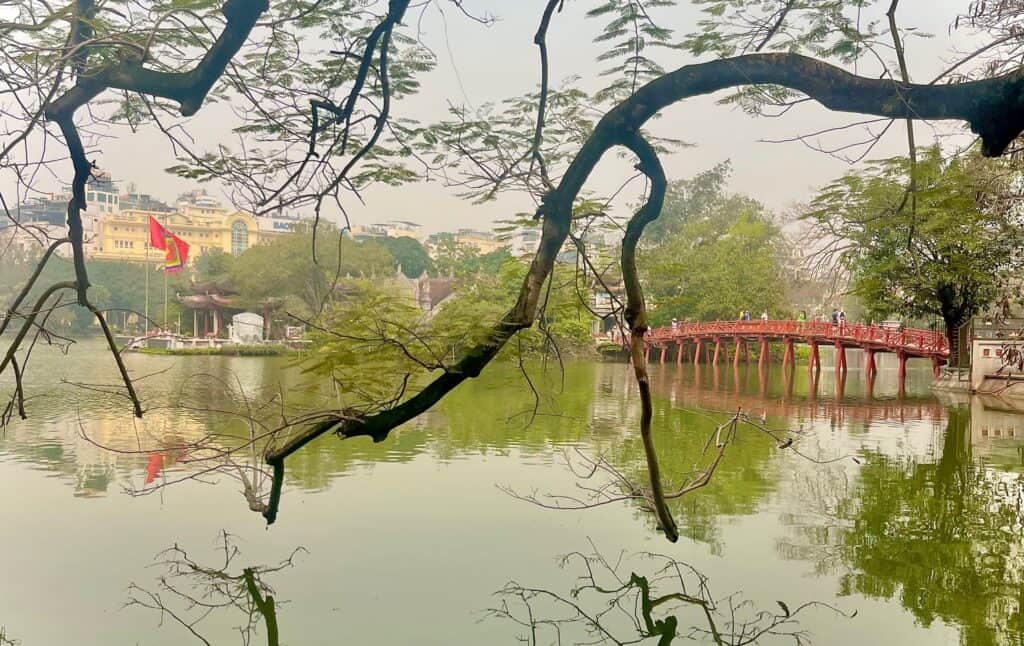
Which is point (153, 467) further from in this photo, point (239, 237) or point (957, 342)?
point (239, 237)

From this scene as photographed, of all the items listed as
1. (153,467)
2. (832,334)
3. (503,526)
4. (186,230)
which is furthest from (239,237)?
(503,526)

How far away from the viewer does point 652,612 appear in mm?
3064

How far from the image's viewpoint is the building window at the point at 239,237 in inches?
1032

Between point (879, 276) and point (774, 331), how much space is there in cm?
292

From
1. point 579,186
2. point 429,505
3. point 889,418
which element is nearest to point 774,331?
point 889,418

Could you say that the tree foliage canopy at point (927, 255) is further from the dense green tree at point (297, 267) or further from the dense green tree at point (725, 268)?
the dense green tree at point (297, 267)

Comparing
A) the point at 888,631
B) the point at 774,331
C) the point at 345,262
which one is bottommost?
the point at 888,631

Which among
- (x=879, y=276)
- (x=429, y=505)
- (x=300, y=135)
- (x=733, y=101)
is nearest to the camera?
(x=300, y=135)

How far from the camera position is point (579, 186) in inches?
70.1

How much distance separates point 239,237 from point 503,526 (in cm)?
2442

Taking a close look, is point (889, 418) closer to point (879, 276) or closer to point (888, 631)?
point (879, 276)

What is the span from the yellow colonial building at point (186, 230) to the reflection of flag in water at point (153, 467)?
17816 millimetres

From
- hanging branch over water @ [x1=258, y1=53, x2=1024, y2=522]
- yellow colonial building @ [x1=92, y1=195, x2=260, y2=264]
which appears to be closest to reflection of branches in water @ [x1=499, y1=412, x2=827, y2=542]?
hanging branch over water @ [x1=258, y1=53, x2=1024, y2=522]

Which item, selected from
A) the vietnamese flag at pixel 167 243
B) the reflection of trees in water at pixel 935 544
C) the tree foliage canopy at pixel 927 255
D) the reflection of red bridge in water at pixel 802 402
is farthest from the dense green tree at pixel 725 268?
the reflection of trees in water at pixel 935 544
